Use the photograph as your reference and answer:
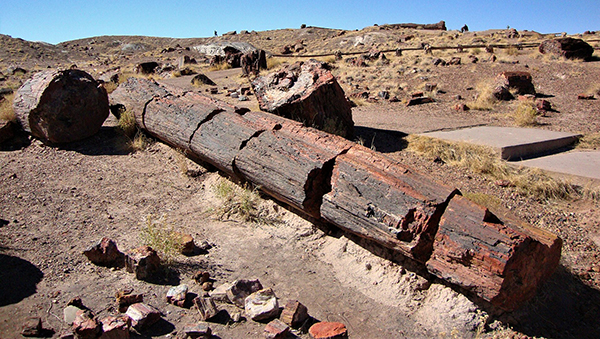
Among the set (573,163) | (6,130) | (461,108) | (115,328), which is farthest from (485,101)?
(6,130)

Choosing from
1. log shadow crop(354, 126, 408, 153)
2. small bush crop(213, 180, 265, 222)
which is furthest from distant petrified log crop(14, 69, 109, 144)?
log shadow crop(354, 126, 408, 153)

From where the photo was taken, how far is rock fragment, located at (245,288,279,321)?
3680mm

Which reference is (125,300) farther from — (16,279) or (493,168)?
(493,168)

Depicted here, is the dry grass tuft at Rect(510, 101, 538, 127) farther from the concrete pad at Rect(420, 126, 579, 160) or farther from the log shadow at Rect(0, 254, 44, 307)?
the log shadow at Rect(0, 254, 44, 307)

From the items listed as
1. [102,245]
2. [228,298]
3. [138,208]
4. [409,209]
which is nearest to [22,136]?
[138,208]

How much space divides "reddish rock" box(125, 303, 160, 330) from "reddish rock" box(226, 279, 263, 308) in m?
0.64

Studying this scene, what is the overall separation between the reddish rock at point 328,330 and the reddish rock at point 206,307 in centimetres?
84

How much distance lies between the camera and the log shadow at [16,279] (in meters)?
3.77

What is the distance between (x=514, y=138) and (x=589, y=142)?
153 cm

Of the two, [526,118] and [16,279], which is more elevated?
[526,118]

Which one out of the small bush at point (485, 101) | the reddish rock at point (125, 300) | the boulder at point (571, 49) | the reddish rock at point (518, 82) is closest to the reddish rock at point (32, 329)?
the reddish rock at point (125, 300)

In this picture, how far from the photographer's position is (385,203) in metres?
4.19

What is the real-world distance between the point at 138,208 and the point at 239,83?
31.5ft

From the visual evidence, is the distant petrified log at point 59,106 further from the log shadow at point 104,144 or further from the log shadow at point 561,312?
the log shadow at point 561,312
